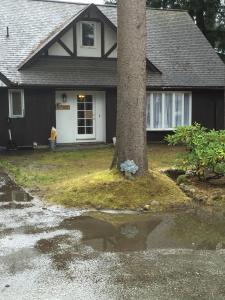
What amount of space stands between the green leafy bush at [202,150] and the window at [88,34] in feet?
34.1

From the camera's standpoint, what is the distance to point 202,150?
9.93 meters

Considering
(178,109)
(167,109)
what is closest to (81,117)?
(167,109)

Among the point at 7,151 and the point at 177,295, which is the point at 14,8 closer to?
the point at 7,151

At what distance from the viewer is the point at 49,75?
1881 cm

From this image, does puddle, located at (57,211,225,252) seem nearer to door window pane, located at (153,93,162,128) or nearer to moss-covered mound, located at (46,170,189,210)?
moss-covered mound, located at (46,170,189,210)

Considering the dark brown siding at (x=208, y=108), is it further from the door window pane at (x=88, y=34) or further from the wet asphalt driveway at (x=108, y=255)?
the wet asphalt driveway at (x=108, y=255)

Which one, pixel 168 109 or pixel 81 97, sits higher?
pixel 81 97

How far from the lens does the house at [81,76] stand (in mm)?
18719

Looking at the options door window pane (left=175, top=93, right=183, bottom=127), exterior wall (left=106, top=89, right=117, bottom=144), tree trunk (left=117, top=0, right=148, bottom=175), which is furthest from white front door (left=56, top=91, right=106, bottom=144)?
tree trunk (left=117, top=0, right=148, bottom=175)

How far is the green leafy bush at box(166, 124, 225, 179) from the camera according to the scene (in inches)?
385

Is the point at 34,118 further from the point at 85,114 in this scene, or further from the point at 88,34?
the point at 88,34

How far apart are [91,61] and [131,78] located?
11051mm

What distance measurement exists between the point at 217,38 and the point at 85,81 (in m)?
16.3

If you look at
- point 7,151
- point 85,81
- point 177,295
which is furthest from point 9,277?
point 85,81
